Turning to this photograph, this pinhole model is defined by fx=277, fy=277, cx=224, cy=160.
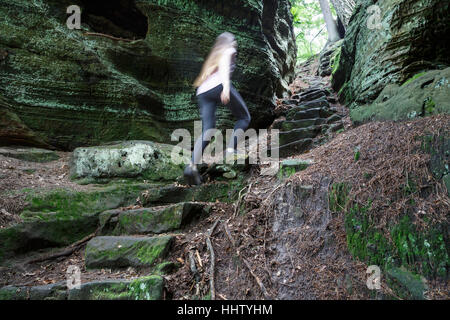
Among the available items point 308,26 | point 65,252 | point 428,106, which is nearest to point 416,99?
point 428,106

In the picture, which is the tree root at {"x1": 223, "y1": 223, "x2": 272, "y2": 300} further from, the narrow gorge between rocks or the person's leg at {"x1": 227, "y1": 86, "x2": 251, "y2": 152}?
the person's leg at {"x1": 227, "y1": 86, "x2": 251, "y2": 152}

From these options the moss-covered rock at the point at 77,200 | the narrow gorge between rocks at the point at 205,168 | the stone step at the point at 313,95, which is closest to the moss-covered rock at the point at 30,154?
the narrow gorge between rocks at the point at 205,168

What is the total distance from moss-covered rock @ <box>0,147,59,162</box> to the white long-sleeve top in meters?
4.03

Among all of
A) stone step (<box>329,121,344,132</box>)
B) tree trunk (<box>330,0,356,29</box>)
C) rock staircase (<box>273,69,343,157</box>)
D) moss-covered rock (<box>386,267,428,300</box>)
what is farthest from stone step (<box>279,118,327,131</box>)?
tree trunk (<box>330,0,356,29</box>)

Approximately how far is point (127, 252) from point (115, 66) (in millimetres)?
5398

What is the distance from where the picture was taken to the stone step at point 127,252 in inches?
138

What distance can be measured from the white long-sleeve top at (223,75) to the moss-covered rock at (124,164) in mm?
1904

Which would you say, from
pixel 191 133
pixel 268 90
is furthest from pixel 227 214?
pixel 268 90

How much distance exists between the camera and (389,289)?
2686mm

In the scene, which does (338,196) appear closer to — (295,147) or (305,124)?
(295,147)

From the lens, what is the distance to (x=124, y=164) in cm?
566

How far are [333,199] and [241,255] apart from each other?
1.39 metres

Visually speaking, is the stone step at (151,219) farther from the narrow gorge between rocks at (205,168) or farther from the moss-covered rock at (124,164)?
the moss-covered rock at (124,164)
